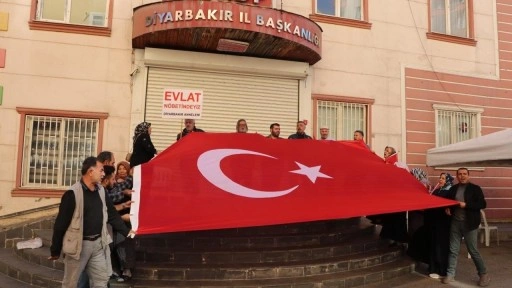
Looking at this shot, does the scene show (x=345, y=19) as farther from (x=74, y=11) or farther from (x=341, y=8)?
(x=74, y=11)

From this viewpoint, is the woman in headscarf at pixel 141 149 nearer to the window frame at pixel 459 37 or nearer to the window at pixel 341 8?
the window at pixel 341 8

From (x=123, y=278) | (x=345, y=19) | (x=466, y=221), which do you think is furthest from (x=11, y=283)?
(x=345, y=19)

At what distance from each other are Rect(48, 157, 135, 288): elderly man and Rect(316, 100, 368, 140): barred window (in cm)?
810

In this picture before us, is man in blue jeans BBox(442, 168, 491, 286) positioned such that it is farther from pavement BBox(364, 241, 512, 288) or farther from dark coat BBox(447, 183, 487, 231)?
pavement BBox(364, 241, 512, 288)

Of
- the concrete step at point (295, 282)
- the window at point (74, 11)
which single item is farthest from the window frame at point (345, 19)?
the concrete step at point (295, 282)

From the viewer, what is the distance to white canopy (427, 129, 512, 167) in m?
8.29

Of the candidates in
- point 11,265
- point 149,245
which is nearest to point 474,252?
point 149,245

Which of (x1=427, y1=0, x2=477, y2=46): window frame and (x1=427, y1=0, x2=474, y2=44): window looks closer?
(x1=427, y1=0, x2=477, y2=46): window frame

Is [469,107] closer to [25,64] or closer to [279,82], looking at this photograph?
[279,82]

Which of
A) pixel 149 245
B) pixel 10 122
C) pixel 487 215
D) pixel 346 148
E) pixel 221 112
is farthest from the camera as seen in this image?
pixel 487 215

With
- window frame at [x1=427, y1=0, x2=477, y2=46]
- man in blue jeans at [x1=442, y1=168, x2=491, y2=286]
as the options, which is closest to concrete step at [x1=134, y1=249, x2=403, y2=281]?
man in blue jeans at [x1=442, y1=168, x2=491, y2=286]

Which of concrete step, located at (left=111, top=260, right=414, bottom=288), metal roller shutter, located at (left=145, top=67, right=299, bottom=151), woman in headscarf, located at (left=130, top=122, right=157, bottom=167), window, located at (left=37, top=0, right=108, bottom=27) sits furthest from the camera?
metal roller shutter, located at (left=145, top=67, right=299, bottom=151)

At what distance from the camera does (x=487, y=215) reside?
13023mm

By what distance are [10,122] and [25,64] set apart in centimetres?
138
